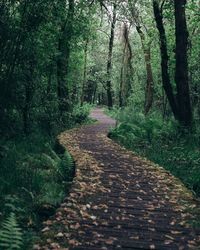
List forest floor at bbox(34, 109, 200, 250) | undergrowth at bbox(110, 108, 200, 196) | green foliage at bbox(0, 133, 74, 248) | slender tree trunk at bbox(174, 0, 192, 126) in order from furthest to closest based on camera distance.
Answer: slender tree trunk at bbox(174, 0, 192, 126) → undergrowth at bbox(110, 108, 200, 196) → green foliage at bbox(0, 133, 74, 248) → forest floor at bbox(34, 109, 200, 250)

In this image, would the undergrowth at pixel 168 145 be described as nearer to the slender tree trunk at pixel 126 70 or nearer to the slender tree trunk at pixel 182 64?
the slender tree trunk at pixel 182 64

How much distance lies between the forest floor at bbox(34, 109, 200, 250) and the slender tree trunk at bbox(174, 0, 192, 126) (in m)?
6.47

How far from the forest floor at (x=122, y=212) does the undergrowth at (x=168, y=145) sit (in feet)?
2.13

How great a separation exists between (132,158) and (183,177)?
2244 mm

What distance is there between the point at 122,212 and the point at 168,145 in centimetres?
851

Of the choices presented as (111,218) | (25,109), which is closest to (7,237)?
(111,218)

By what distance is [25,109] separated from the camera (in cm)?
1611

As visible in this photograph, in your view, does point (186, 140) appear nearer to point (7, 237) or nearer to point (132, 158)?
point (132, 158)

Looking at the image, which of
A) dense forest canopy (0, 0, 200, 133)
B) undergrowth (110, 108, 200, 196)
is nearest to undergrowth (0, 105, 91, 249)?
dense forest canopy (0, 0, 200, 133)

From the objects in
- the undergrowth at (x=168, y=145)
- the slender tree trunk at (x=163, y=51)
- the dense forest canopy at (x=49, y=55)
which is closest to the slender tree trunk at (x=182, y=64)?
the dense forest canopy at (x=49, y=55)

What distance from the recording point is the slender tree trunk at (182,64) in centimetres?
1672

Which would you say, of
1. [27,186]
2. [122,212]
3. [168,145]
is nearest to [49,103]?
[168,145]

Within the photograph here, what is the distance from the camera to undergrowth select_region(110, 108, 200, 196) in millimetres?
10992

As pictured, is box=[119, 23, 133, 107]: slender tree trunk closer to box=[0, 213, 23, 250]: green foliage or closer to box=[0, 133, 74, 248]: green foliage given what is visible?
box=[0, 133, 74, 248]: green foliage
